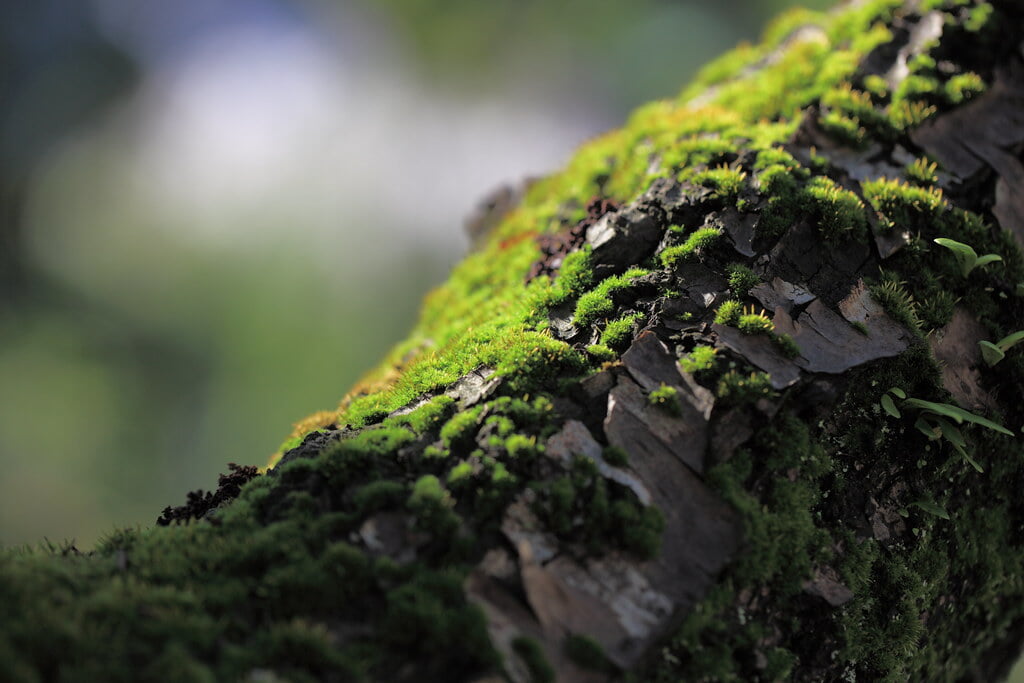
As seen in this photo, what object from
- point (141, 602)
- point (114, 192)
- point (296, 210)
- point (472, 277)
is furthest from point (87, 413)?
point (141, 602)

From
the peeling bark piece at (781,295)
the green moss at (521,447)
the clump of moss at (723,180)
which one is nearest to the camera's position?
the green moss at (521,447)

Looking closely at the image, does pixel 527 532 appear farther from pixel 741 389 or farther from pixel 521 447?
pixel 741 389

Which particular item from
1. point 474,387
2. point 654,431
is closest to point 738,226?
point 654,431

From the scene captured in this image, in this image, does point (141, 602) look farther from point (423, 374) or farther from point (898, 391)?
point (898, 391)

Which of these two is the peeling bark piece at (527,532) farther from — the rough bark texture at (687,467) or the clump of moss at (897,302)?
the clump of moss at (897,302)

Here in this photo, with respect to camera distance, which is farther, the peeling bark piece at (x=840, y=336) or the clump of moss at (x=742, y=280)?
the clump of moss at (x=742, y=280)

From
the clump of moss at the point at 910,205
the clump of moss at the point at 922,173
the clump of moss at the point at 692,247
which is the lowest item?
the clump of moss at the point at 910,205

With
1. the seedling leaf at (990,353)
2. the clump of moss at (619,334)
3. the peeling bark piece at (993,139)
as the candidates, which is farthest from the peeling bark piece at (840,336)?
the peeling bark piece at (993,139)
